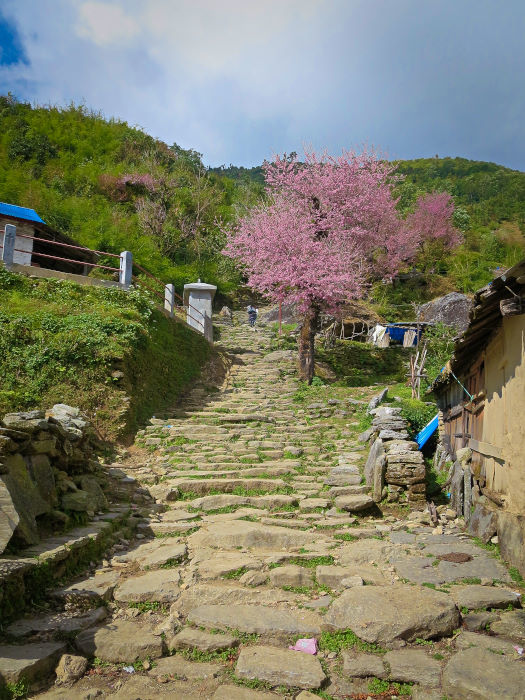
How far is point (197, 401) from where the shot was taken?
41.4ft

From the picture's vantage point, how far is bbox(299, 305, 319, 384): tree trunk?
51.3ft

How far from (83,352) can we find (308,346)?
8.14 metres

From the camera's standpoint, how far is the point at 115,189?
96.4 ft

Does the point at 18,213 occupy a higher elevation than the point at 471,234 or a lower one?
lower

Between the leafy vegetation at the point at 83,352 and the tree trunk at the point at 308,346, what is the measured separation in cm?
517

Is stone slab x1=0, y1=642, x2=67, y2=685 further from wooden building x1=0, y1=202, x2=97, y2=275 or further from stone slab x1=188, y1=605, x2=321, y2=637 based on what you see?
wooden building x1=0, y1=202, x2=97, y2=275

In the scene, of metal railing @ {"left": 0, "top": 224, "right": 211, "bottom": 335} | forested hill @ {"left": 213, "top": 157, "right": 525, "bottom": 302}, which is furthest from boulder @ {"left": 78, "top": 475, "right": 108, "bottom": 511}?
forested hill @ {"left": 213, "top": 157, "right": 525, "bottom": 302}

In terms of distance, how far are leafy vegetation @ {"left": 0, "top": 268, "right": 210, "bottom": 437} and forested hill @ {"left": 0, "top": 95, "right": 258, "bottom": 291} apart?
11653 millimetres

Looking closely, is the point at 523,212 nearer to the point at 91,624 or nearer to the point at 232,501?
the point at 232,501

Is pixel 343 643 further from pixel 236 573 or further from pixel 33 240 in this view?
pixel 33 240

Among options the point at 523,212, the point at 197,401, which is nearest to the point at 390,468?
the point at 197,401

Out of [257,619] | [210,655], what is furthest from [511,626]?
[210,655]

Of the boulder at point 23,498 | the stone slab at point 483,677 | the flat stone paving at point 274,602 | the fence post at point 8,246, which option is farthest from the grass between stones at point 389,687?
the fence post at point 8,246

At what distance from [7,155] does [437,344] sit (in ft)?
95.0
